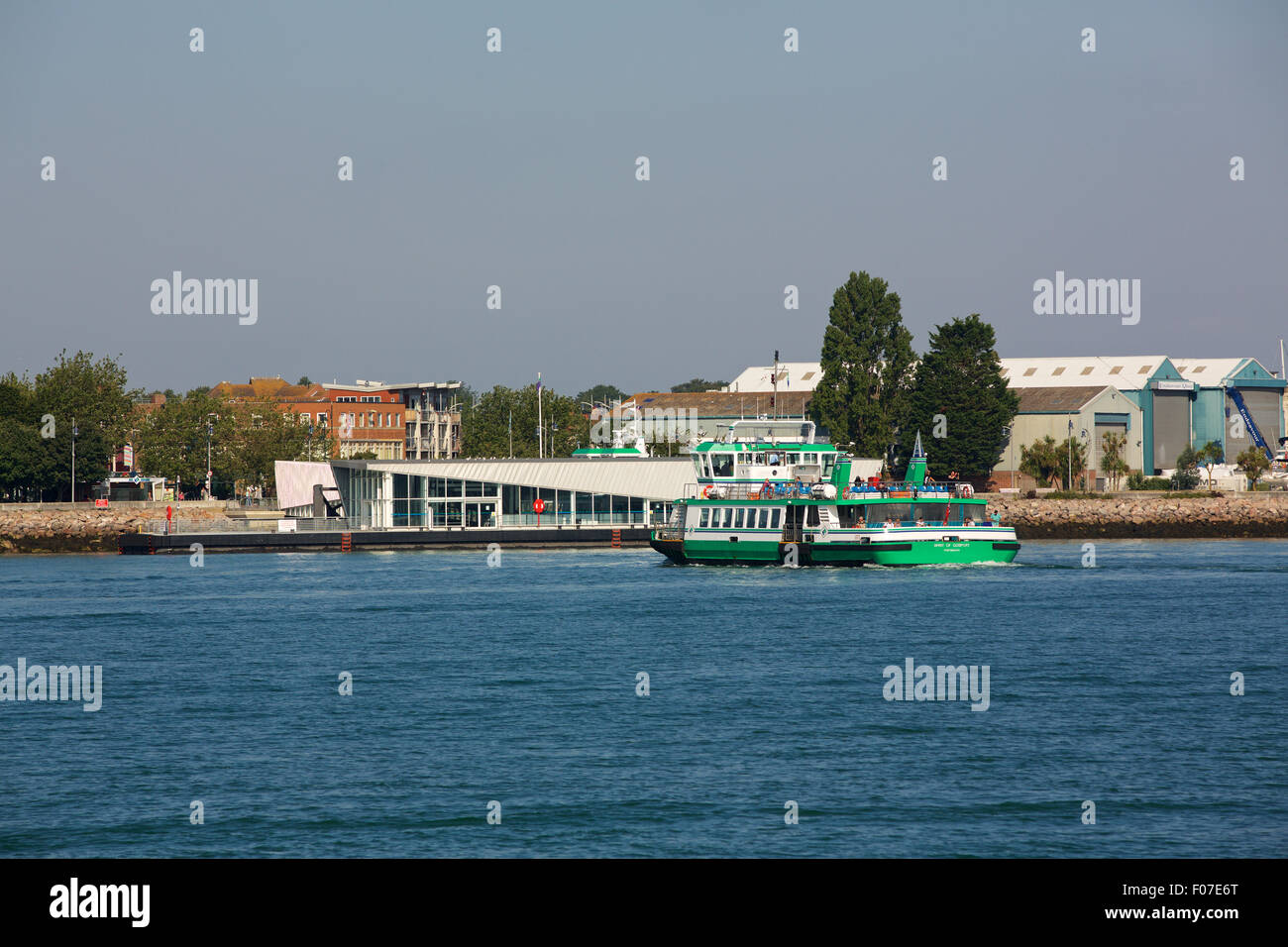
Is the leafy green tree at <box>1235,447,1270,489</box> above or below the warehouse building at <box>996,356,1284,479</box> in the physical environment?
below

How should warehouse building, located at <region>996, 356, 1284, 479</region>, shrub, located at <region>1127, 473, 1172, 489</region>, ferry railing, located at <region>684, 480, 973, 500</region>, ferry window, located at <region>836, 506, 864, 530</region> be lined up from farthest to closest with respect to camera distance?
1. warehouse building, located at <region>996, 356, 1284, 479</region>
2. shrub, located at <region>1127, 473, 1172, 489</region>
3. ferry window, located at <region>836, 506, 864, 530</region>
4. ferry railing, located at <region>684, 480, 973, 500</region>

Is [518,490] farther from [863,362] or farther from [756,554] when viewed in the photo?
[863,362]

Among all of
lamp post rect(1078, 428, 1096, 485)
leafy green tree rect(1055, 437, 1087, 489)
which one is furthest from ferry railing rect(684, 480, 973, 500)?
lamp post rect(1078, 428, 1096, 485)

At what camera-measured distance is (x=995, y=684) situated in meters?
36.1

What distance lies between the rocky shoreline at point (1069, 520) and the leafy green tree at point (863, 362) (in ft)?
47.5

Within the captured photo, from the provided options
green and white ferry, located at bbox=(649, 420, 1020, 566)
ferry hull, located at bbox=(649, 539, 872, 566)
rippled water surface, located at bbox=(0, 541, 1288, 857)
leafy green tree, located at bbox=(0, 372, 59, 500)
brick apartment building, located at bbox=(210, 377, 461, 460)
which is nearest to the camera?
rippled water surface, located at bbox=(0, 541, 1288, 857)

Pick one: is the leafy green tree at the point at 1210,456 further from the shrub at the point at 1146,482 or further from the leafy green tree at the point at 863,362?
the leafy green tree at the point at 863,362

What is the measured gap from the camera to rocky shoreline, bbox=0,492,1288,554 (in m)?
108

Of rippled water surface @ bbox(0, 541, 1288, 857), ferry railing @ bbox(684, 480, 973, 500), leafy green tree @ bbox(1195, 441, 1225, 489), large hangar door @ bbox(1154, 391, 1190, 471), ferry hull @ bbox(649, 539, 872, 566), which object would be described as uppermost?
large hangar door @ bbox(1154, 391, 1190, 471)

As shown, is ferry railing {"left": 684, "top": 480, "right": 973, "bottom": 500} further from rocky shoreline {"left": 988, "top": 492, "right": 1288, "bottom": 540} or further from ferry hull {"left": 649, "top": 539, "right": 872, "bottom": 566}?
rocky shoreline {"left": 988, "top": 492, "right": 1288, "bottom": 540}

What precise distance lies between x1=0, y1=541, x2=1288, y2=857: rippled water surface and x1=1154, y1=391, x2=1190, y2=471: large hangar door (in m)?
91.7

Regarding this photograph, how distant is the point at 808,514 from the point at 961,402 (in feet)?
178

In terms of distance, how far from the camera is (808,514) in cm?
7781
